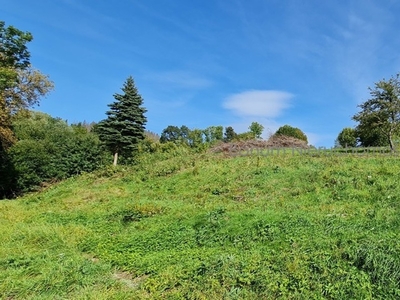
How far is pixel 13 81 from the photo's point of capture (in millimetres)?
13180

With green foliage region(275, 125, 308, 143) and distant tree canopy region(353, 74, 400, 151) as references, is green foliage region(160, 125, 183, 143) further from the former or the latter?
distant tree canopy region(353, 74, 400, 151)

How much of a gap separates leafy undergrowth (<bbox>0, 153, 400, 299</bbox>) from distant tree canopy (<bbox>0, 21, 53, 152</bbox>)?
9.07 meters

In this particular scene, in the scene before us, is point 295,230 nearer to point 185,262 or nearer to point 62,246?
point 185,262

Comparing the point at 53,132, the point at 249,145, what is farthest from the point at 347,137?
the point at 53,132

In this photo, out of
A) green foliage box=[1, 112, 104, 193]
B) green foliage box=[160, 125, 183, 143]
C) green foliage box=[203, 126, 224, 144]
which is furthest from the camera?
green foliage box=[160, 125, 183, 143]

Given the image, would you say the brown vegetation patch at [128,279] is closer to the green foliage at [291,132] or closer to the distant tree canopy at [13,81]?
the distant tree canopy at [13,81]

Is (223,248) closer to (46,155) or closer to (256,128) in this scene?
(46,155)

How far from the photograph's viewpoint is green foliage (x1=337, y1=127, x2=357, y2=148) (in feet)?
116

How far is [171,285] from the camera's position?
3746 millimetres

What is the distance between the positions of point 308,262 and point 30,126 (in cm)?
2147

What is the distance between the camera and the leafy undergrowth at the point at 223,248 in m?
3.52

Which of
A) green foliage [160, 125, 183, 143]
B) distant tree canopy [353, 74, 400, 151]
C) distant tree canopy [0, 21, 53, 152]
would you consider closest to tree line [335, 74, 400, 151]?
distant tree canopy [353, 74, 400, 151]

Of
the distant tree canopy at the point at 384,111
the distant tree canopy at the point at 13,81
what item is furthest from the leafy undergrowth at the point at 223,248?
the distant tree canopy at the point at 384,111

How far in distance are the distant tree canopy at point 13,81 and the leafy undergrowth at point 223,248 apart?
9073mm
